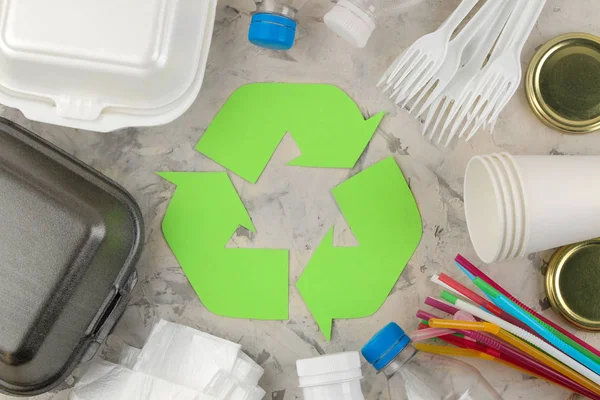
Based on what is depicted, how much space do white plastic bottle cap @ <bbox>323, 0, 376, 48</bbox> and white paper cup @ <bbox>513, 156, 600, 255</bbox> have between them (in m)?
0.23

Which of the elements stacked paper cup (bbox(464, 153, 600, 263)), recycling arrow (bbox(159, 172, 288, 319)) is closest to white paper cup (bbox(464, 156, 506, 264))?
stacked paper cup (bbox(464, 153, 600, 263))

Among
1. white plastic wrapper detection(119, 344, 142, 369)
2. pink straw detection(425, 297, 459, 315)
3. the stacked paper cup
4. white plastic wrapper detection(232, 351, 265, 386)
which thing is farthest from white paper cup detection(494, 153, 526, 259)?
white plastic wrapper detection(119, 344, 142, 369)

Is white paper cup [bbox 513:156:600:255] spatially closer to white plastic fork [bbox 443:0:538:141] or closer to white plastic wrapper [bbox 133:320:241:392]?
white plastic fork [bbox 443:0:538:141]

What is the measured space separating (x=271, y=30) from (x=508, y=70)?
27cm

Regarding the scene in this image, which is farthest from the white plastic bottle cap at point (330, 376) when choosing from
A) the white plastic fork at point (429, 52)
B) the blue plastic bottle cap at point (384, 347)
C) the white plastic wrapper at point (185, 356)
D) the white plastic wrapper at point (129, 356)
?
the white plastic fork at point (429, 52)

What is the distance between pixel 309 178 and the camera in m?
0.77

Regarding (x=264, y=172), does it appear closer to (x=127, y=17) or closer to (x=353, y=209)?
(x=353, y=209)

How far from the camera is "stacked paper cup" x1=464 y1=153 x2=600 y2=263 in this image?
65cm

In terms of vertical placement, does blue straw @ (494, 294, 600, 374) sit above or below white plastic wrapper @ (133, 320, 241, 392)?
above

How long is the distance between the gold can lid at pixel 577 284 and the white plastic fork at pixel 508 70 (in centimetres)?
19

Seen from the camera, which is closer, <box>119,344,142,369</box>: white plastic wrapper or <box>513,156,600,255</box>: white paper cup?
<box>513,156,600,255</box>: white paper cup

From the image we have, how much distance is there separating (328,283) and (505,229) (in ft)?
0.73

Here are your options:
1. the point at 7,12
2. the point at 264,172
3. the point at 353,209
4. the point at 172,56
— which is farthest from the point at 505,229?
the point at 7,12

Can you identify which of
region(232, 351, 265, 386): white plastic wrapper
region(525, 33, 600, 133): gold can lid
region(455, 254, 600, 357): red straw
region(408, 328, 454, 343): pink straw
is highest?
region(525, 33, 600, 133): gold can lid
